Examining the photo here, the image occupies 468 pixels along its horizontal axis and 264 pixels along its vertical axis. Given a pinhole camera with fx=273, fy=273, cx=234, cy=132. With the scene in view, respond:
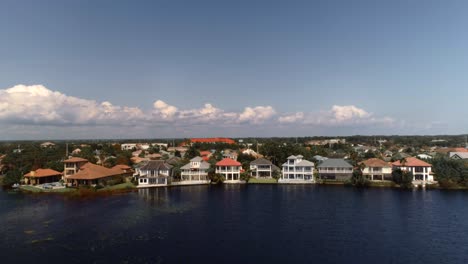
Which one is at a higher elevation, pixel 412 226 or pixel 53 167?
pixel 53 167

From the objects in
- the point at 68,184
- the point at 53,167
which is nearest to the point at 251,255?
the point at 68,184

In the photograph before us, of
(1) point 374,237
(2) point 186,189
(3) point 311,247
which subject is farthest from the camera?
(2) point 186,189

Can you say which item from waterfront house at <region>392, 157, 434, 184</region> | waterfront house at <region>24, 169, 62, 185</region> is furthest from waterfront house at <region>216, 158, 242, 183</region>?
waterfront house at <region>24, 169, 62, 185</region>

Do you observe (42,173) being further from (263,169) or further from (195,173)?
(263,169)

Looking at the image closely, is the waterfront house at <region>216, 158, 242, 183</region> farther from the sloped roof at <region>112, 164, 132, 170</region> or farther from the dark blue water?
the sloped roof at <region>112, 164, 132, 170</region>

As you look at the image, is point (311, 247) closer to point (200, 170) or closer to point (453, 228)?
point (453, 228)

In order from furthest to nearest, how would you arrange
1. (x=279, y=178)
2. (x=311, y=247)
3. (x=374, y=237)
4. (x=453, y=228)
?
(x=279, y=178) < (x=453, y=228) < (x=374, y=237) < (x=311, y=247)

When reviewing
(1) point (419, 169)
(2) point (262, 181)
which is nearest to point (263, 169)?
(2) point (262, 181)

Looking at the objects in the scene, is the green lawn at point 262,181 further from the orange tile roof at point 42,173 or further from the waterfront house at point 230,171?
the orange tile roof at point 42,173
